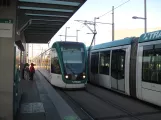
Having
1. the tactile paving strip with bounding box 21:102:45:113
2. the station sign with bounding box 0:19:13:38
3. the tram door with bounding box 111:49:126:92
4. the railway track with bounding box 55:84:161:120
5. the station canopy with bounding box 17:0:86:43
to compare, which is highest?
the station canopy with bounding box 17:0:86:43

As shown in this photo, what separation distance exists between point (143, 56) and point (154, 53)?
2.87ft

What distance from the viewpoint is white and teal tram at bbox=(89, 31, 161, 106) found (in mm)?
10367

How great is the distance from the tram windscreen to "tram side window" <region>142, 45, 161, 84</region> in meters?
6.00

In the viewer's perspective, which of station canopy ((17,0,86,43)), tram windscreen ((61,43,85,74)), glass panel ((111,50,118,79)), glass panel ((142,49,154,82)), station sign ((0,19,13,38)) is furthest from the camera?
tram windscreen ((61,43,85,74))

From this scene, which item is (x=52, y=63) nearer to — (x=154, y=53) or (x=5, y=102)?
(x=154, y=53)

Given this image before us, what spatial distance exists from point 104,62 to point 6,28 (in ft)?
33.6

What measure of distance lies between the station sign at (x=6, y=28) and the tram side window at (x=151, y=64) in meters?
5.72

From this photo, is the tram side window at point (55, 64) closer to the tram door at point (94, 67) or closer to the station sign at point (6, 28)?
the tram door at point (94, 67)

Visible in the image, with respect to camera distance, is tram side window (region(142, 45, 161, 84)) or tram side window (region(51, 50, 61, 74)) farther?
tram side window (region(51, 50, 61, 74))

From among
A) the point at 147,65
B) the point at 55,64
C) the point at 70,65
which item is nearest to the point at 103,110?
the point at 147,65

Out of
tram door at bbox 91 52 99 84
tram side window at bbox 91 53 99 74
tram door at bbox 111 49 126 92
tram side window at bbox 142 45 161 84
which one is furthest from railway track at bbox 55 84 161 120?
tram side window at bbox 91 53 99 74

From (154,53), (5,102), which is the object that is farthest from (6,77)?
(154,53)

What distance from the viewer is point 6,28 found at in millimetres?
7082

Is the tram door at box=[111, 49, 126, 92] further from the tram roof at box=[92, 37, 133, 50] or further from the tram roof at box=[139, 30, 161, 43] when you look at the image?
the tram roof at box=[139, 30, 161, 43]
